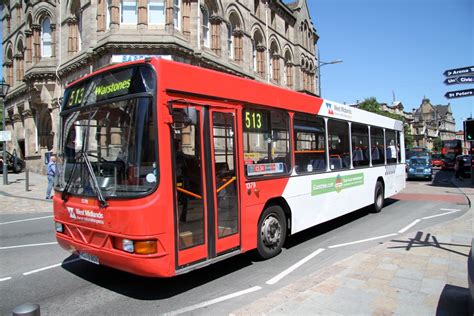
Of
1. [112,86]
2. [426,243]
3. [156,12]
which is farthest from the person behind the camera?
[156,12]

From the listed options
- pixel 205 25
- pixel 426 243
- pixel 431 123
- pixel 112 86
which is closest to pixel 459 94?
pixel 426 243

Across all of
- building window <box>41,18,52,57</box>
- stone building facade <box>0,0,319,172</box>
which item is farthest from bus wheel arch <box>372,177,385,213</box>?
building window <box>41,18,52,57</box>

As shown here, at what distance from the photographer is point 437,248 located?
6164mm

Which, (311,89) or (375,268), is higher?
(311,89)

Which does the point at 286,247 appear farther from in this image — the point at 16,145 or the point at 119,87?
the point at 16,145

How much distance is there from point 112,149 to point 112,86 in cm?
83

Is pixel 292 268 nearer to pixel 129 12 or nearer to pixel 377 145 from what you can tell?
pixel 377 145

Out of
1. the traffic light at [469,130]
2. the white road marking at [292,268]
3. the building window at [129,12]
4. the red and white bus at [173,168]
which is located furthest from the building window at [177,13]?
the white road marking at [292,268]

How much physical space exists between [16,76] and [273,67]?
2347 cm

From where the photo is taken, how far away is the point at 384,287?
4418mm

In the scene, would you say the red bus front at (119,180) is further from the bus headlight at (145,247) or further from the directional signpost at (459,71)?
the directional signpost at (459,71)

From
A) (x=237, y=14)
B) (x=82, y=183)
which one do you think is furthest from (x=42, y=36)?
(x=82, y=183)

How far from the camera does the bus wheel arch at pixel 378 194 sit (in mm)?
10438

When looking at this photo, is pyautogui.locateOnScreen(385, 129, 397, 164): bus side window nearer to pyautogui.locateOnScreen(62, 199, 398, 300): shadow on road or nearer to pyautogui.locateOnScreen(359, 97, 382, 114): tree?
pyautogui.locateOnScreen(62, 199, 398, 300): shadow on road
